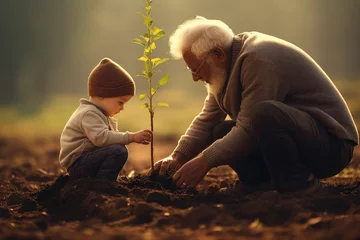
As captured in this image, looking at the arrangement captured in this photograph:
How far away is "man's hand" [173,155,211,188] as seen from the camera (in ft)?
14.9

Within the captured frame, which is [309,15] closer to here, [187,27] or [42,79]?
[42,79]

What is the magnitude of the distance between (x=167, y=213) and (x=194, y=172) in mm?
940

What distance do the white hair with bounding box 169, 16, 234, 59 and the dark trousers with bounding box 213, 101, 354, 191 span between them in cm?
76

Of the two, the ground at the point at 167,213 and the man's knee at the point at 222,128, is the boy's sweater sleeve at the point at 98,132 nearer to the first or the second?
the ground at the point at 167,213

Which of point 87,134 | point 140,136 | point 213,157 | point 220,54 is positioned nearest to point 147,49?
point 220,54

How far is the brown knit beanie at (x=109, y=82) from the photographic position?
4.77m

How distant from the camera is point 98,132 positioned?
4.66 meters

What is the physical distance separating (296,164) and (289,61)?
0.82m

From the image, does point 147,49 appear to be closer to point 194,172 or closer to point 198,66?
point 198,66

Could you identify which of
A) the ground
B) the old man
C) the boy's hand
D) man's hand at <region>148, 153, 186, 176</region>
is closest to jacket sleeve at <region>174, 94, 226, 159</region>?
man's hand at <region>148, 153, 186, 176</region>

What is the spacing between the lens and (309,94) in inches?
178

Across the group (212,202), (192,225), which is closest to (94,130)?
(212,202)

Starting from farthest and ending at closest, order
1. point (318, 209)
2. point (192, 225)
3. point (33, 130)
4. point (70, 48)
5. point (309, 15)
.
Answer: point (309, 15) < point (70, 48) < point (33, 130) < point (318, 209) < point (192, 225)

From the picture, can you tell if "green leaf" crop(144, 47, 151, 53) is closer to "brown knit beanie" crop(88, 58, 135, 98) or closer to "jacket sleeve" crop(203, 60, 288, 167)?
"brown knit beanie" crop(88, 58, 135, 98)
